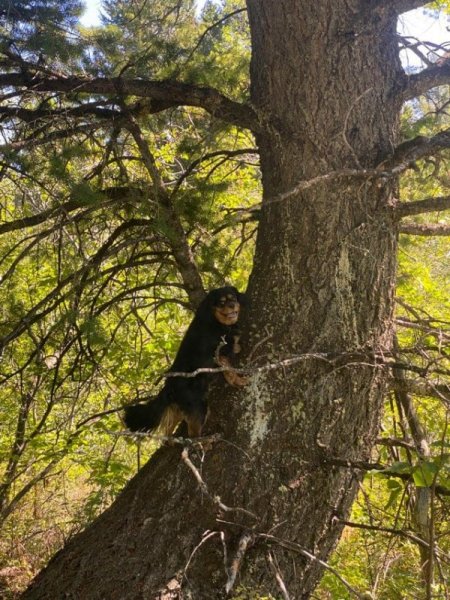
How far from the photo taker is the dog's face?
11.5ft

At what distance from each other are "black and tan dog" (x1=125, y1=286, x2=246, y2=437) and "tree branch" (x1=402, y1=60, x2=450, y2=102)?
164cm

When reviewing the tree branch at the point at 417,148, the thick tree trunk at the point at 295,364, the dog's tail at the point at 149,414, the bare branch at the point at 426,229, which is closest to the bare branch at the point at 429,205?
the thick tree trunk at the point at 295,364

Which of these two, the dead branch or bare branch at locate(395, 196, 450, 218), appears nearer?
bare branch at locate(395, 196, 450, 218)

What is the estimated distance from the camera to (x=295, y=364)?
308 cm

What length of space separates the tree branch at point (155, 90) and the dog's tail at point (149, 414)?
186cm

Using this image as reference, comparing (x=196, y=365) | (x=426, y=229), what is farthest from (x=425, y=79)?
(x=196, y=365)

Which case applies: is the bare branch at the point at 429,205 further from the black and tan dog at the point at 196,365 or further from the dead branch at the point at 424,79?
the black and tan dog at the point at 196,365

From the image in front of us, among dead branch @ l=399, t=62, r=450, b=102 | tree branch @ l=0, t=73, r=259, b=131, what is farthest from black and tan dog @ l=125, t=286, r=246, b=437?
dead branch @ l=399, t=62, r=450, b=102

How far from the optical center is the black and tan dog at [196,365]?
11.2ft

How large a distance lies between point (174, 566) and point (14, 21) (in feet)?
11.6

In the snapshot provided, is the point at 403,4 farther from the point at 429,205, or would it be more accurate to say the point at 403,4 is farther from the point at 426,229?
the point at 426,229

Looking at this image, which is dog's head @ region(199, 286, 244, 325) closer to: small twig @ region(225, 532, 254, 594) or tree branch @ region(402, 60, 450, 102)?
small twig @ region(225, 532, 254, 594)

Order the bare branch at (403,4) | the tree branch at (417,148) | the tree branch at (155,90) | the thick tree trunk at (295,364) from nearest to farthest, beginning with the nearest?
the thick tree trunk at (295,364), the tree branch at (417,148), the bare branch at (403,4), the tree branch at (155,90)

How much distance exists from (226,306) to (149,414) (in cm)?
92
